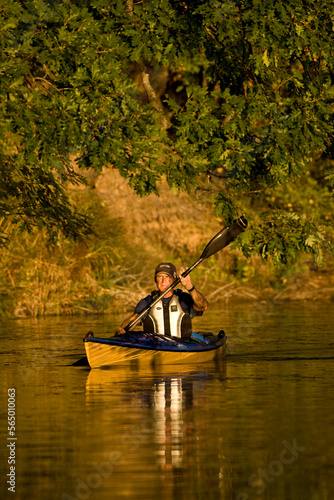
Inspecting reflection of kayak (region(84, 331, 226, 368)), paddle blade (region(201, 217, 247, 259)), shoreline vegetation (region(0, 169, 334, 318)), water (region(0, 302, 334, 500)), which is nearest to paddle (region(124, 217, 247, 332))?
paddle blade (region(201, 217, 247, 259))

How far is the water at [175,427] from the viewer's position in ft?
31.2

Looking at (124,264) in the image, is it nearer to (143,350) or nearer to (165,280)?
(165,280)

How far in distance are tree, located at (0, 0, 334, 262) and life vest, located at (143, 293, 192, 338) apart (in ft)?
6.38

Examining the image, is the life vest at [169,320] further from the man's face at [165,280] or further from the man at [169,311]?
the man's face at [165,280]

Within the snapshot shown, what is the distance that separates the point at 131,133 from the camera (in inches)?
635

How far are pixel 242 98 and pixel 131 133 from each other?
6.20 feet

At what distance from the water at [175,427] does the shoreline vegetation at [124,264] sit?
7.29m

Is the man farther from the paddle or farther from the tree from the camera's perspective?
the tree

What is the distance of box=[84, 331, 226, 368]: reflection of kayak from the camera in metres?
17.6

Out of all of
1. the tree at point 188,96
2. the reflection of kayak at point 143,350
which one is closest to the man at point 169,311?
the reflection of kayak at point 143,350

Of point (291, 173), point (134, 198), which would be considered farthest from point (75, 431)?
point (134, 198)

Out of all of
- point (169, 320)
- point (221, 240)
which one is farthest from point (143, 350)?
point (221, 240)

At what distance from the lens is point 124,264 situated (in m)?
30.7

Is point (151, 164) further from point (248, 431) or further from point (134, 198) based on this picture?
point (134, 198)
